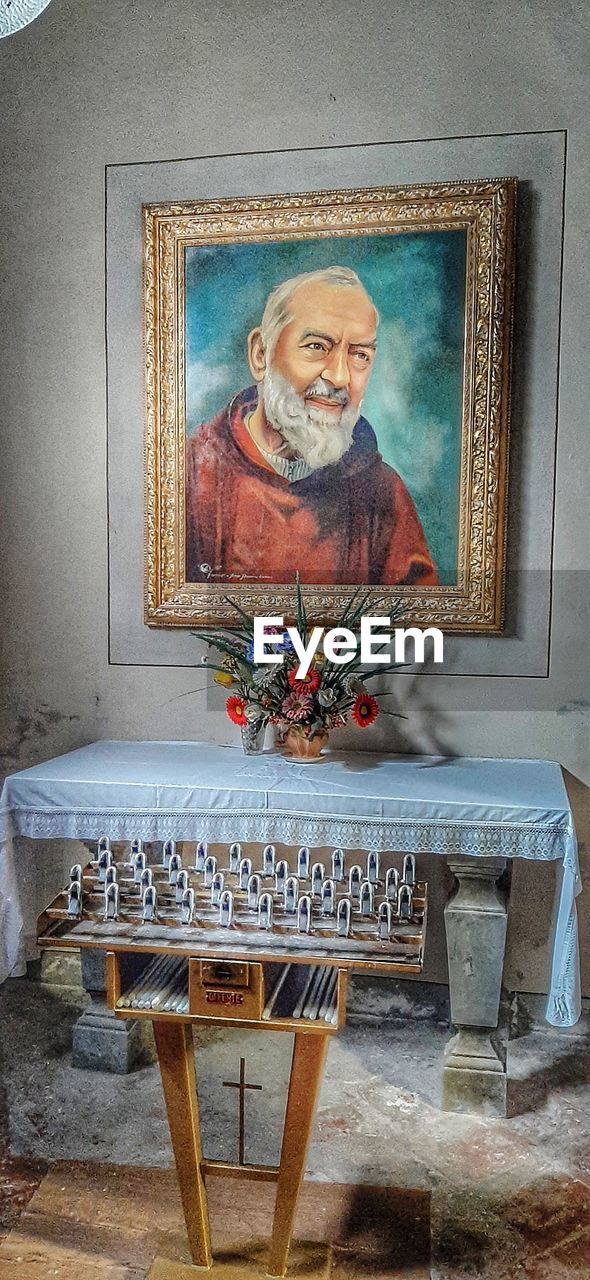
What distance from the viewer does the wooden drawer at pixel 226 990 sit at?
262cm

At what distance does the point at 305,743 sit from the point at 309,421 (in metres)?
1.43

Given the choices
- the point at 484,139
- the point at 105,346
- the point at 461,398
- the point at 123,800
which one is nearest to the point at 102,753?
the point at 123,800

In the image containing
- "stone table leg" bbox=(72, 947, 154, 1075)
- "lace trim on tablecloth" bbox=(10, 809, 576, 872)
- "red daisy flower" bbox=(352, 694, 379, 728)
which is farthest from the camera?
"red daisy flower" bbox=(352, 694, 379, 728)

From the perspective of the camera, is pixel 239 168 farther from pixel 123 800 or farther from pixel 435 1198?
pixel 435 1198

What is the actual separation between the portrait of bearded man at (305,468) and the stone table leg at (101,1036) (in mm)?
1774

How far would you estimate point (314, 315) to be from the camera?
4477 mm

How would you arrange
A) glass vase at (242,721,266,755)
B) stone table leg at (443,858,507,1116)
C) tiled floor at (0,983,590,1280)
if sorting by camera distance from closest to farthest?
tiled floor at (0,983,590,1280), stone table leg at (443,858,507,1116), glass vase at (242,721,266,755)

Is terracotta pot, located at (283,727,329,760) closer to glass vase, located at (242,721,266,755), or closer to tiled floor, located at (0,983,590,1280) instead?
glass vase, located at (242,721,266,755)

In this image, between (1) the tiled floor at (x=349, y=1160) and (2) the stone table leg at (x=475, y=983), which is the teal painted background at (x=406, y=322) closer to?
(2) the stone table leg at (x=475, y=983)

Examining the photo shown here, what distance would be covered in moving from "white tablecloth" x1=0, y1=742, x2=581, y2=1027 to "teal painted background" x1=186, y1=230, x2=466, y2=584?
1.05 m

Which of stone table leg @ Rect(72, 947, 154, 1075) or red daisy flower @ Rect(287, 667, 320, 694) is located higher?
red daisy flower @ Rect(287, 667, 320, 694)

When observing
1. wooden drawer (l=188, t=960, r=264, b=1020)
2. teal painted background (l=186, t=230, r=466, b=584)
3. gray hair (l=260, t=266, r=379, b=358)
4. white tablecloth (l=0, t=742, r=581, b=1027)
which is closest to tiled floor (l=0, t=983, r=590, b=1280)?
white tablecloth (l=0, t=742, r=581, b=1027)

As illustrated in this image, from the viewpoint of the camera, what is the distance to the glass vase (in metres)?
4.25

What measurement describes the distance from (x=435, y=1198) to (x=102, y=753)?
2183 mm
